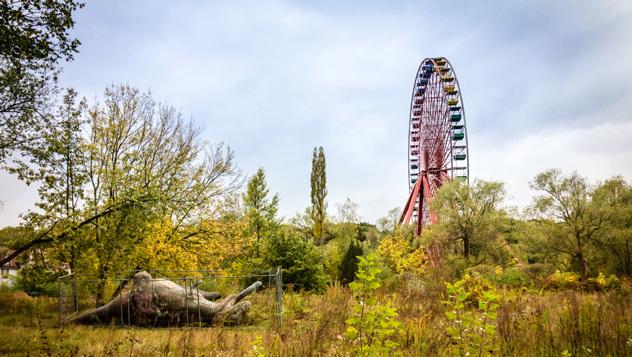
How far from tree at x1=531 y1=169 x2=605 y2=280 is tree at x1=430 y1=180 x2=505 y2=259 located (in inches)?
110

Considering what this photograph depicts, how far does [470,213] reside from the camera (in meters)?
25.0

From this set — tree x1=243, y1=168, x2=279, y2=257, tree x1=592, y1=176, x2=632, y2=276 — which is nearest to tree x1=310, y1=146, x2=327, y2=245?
tree x1=243, y1=168, x2=279, y2=257

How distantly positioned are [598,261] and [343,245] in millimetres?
17556

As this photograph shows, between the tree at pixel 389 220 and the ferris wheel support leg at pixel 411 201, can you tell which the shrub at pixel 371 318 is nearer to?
the ferris wheel support leg at pixel 411 201

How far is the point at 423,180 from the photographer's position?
3809 centimetres

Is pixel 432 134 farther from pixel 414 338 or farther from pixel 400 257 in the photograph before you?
pixel 414 338

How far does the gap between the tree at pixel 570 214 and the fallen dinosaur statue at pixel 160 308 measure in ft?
60.6

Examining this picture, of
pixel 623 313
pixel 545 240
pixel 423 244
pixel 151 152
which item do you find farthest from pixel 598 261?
pixel 151 152

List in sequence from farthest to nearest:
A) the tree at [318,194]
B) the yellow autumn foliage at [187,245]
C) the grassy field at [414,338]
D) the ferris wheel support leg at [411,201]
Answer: the ferris wheel support leg at [411,201] → the tree at [318,194] → the yellow autumn foliage at [187,245] → the grassy field at [414,338]

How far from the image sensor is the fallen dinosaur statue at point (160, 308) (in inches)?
391

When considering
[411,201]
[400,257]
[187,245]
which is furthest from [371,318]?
[411,201]

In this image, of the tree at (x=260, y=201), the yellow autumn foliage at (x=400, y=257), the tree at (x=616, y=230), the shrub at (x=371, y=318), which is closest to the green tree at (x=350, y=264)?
the yellow autumn foliage at (x=400, y=257)

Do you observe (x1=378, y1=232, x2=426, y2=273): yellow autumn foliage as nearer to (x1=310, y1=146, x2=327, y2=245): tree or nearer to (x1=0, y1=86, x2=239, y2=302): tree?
(x1=310, y1=146, x2=327, y2=245): tree

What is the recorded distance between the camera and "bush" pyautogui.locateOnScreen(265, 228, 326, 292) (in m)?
17.9
